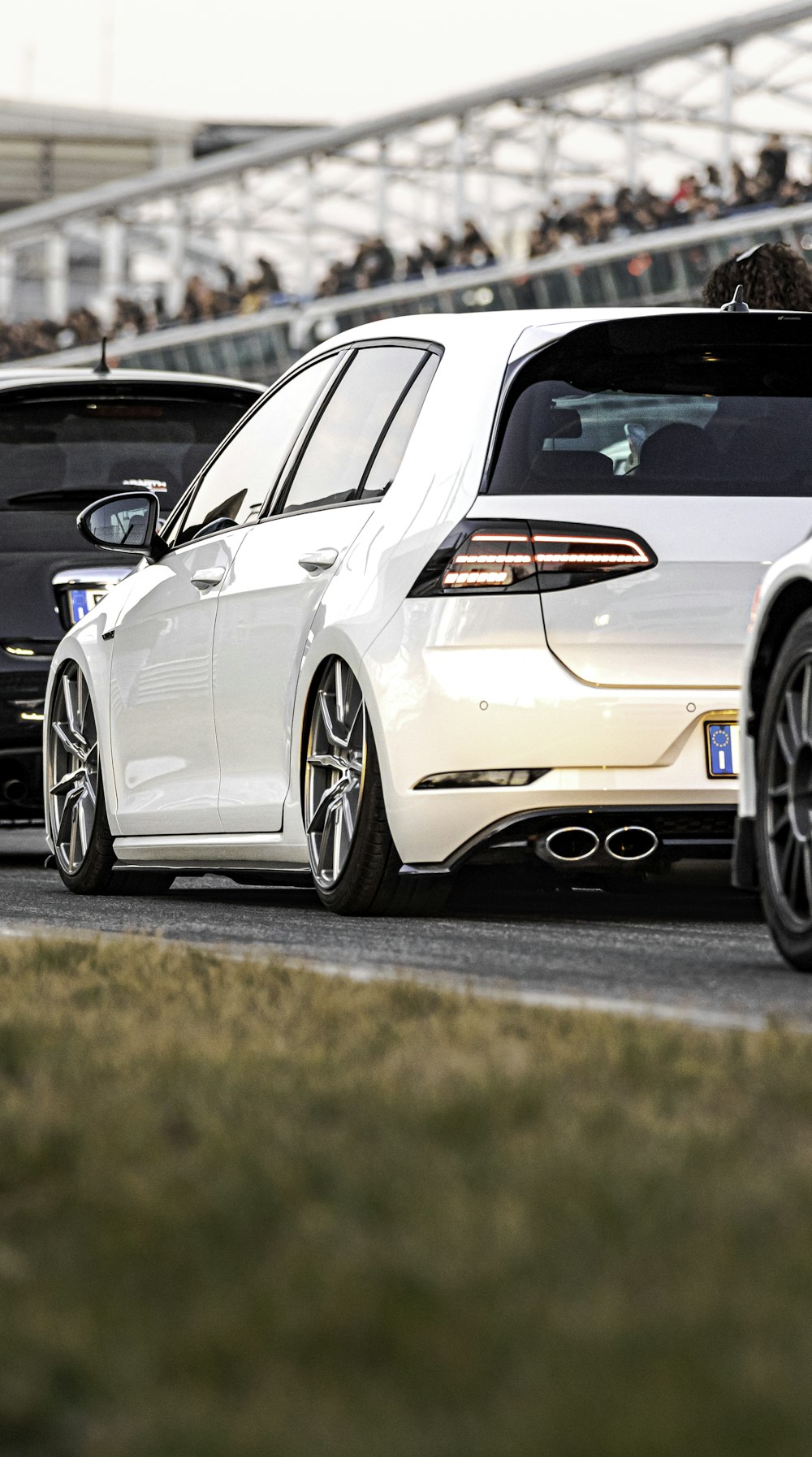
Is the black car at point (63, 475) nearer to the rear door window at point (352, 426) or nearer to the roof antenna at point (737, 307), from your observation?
the rear door window at point (352, 426)

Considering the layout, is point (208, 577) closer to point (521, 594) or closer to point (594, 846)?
point (521, 594)

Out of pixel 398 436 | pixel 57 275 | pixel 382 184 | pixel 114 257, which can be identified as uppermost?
pixel 398 436

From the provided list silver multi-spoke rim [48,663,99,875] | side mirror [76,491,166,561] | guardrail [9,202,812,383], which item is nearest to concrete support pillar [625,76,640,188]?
guardrail [9,202,812,383]

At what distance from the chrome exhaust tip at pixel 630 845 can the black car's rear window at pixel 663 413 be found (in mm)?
858

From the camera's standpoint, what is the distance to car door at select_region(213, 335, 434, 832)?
7344 millimetres

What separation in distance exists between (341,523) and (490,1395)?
5166 millimetres

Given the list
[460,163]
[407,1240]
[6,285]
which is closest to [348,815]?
[407,1240]

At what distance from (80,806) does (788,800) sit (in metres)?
4.10

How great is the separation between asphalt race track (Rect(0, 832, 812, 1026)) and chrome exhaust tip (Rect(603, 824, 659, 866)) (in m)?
0.20

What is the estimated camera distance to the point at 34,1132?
11.5ft

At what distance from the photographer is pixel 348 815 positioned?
7125mm

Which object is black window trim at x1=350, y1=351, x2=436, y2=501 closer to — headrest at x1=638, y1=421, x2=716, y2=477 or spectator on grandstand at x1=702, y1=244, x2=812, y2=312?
headrest at x1=638, y1=421, x2=716, y2=477

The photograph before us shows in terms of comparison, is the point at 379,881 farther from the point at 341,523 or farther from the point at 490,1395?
the point at 490,1395

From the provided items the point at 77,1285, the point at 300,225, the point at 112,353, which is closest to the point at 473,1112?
the point at 77,1285
